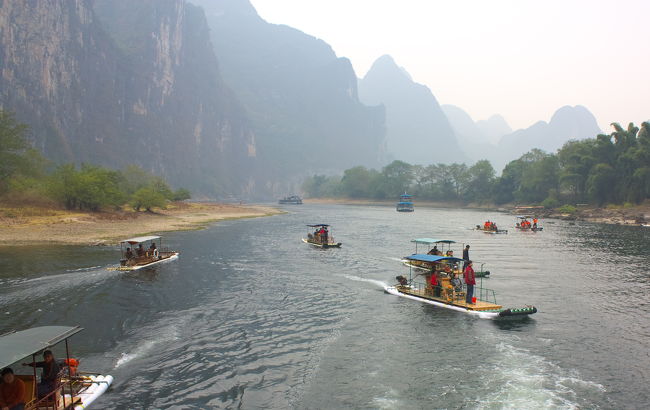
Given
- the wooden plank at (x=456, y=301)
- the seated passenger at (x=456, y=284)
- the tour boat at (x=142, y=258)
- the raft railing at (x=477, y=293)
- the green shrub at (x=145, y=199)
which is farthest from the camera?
the green shrub at (x=145, y=199)

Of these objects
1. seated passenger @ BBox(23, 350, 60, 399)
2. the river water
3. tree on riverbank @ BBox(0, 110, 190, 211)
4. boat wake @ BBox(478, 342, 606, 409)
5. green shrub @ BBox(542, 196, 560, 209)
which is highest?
tree on riverbank @ BBox(0, 110, 190, 211)

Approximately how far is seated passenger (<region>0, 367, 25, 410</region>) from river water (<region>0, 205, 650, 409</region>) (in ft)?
8.98

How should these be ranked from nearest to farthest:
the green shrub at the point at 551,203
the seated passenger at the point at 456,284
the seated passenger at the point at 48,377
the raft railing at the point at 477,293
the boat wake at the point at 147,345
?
the seated passenger at the point at 48,377, the boat wake at the point at 147,345, the seated passenger at the point at 456,284, the raft railing at the point at 477,293, the green shrub at the point at 551,203

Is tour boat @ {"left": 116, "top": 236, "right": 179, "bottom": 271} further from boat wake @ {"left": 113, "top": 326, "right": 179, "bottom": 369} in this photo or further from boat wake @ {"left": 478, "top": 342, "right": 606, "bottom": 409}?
boat wake @ {"left": 478, "top": 342, "right": 606, "bottom": 409}

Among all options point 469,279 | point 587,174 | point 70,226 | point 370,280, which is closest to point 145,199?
point 70,226

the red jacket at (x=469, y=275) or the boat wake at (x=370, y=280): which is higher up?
the red jacket at (x=469, y=275)

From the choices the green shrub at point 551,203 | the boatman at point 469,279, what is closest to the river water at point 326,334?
the boatman at point 469,279

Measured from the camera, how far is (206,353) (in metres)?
19.0

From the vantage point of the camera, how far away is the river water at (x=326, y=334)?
15898 millimetres

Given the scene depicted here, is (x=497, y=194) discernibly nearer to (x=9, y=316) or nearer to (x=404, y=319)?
(x=404, y=319)

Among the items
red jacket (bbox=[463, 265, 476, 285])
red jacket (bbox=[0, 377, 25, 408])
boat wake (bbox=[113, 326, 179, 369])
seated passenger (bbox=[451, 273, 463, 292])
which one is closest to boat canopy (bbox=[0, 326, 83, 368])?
red jacket (bbox=[0, 377, 25, 408])

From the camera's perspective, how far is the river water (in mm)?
15898

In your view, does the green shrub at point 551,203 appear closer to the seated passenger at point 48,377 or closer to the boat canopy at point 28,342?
the boat canopy at point 28,342

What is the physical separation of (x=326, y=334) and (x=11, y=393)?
13108 mm
